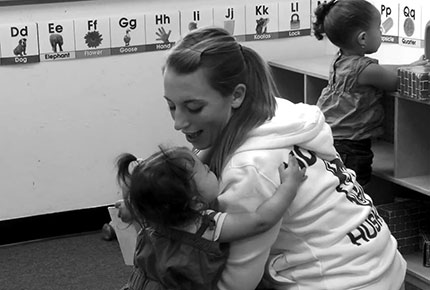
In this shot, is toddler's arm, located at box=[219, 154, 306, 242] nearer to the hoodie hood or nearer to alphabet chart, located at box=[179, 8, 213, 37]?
the hoodie hood

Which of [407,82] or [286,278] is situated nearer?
[286,278]

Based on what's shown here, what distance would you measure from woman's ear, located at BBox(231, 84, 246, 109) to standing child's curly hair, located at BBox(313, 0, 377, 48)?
1592 mm

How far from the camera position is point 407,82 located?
2.99 meters

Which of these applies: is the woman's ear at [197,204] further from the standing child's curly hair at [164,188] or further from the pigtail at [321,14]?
the pigtail at [321,14]

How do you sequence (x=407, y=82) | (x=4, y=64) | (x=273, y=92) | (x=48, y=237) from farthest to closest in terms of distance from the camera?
(x=48, y=237), (x=4, y=64), (x=407, y=82), (x=273, y=92)

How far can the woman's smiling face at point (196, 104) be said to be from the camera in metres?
1.57

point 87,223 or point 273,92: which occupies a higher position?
point 273,92

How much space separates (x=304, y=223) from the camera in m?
1.62

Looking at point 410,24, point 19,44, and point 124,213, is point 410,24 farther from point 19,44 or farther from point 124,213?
point 124,213

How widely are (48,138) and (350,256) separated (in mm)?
2487

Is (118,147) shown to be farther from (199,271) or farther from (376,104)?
(199,271)

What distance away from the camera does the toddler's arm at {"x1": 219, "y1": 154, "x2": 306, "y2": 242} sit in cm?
153

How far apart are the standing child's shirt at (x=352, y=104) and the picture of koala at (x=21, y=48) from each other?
→ 4.69 feet

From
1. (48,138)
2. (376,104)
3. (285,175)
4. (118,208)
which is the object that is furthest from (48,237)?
(285,175)
